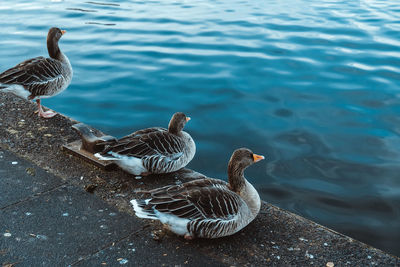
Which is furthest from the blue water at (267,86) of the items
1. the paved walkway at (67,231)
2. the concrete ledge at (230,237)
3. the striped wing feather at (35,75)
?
the paved walkway at (67,231)

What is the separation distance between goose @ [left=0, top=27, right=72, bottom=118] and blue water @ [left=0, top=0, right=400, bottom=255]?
187 centimetres

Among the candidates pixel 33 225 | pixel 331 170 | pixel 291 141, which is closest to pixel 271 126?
pixel 291 141

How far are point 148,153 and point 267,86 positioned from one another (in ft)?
18.0

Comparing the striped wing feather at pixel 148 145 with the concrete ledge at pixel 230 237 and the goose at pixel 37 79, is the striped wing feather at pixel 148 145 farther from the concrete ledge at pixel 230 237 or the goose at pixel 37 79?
the goose at pixel 37 79

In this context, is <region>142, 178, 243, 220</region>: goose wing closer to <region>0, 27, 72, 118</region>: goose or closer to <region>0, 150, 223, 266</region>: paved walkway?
<region>0, 150, 223, 266</region>: paved walkway

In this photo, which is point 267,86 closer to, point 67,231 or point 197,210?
point 197,210

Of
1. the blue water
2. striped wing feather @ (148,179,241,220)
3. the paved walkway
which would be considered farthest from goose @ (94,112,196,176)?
the blue water

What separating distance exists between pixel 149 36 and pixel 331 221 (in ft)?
29.8

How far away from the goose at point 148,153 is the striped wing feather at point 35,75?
1943 millimetres

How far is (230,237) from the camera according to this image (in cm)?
468

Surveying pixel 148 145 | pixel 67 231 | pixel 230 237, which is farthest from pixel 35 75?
pixel 230 237

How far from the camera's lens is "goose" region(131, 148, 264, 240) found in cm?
440

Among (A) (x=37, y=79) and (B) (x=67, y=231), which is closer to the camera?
(B) (x=67, y=231)

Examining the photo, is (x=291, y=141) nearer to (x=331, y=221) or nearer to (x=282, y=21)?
(x=331, y=221)
